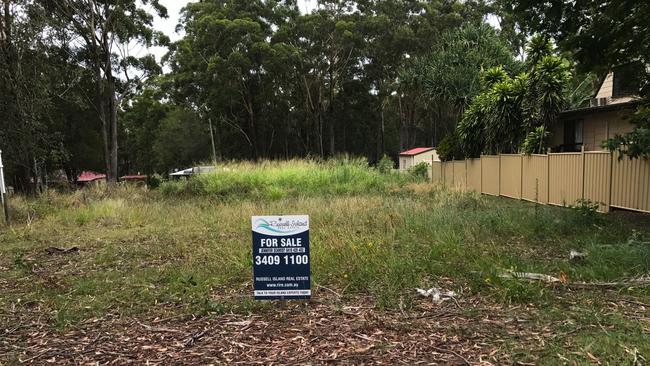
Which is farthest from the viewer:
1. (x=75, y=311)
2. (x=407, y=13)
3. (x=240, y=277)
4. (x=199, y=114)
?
(x=199, y=114)

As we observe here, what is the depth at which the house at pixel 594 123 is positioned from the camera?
1789cm

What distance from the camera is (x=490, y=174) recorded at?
65.0 feet

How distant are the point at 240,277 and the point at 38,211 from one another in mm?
10765

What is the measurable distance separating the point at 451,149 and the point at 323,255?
20881 millimetres

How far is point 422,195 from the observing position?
55.2 feet

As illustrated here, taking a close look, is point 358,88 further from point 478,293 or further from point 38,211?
point 478,293

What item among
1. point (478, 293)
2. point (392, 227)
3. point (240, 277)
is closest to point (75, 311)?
point (240, 277)

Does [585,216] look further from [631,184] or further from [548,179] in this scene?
[548,179]

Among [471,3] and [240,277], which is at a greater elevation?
[471,3]

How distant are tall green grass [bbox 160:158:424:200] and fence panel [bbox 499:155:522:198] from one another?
418cm

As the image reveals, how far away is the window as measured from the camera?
2008cm

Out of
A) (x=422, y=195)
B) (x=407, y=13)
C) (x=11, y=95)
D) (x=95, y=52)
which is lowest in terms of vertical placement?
(x=422, y=195)

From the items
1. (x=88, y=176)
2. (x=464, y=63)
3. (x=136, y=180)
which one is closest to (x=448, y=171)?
(x=464, y=63)

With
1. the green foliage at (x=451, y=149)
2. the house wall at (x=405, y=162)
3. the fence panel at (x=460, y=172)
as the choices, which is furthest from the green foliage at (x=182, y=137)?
the fence panel at (x=460, y=172)
